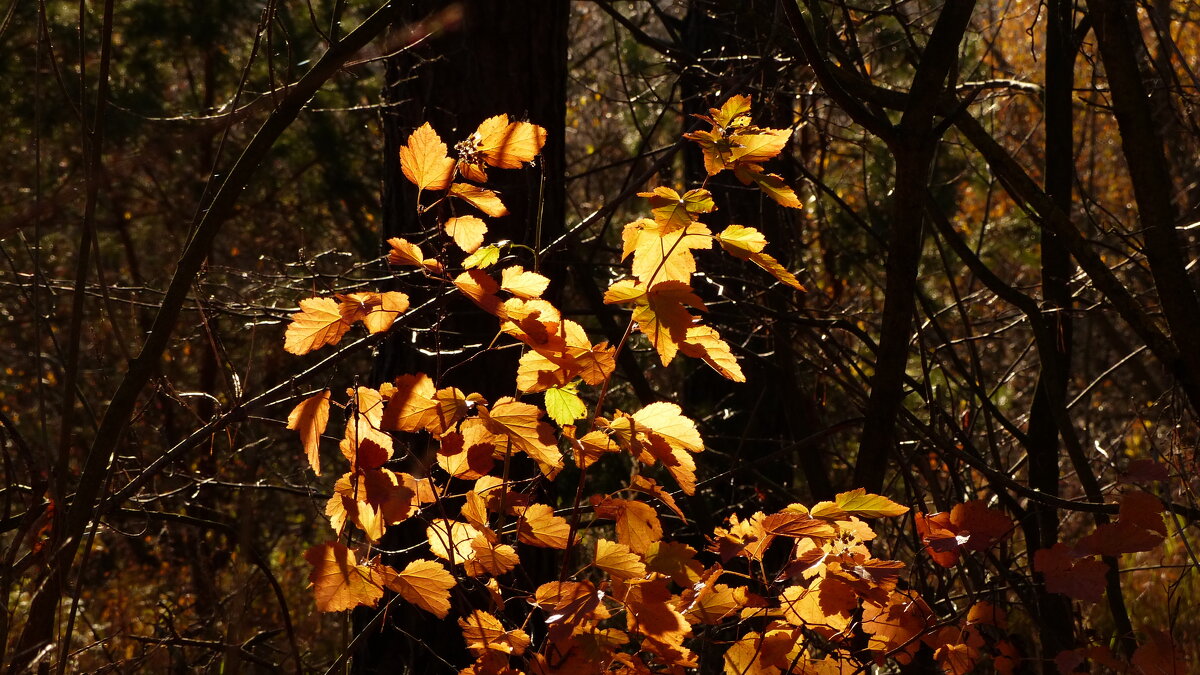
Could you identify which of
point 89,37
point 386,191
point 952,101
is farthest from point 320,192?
point 952,101

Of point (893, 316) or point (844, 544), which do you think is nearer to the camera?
point (844, 544)

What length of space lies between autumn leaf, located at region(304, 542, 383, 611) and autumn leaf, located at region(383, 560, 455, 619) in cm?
3

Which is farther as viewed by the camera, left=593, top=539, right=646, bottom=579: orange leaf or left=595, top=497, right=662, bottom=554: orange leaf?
left=595, top=497, right=662, bottom=554: orange leaf

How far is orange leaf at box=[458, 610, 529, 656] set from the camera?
135 cm

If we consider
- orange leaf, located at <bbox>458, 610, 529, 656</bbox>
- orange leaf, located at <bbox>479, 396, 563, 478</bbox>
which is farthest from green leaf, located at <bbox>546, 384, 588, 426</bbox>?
orange leaf, located at <bbox>458, 610, 529, 656</bbox>

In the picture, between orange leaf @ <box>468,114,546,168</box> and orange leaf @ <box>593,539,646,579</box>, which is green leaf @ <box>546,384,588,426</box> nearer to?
orange leaf @ <box>593,539,646,579</box>

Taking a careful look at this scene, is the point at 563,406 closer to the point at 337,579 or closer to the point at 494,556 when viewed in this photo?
the point at 494,556

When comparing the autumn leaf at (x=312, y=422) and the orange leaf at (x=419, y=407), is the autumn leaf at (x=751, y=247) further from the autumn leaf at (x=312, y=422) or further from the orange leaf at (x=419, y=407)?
the autumn leaf at (x=312, y=422)

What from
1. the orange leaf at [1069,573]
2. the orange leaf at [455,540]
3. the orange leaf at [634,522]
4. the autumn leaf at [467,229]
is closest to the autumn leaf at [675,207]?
the autumn leaf at [467,229]

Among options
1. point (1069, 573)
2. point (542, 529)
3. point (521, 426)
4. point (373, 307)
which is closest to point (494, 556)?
point (542, 529)

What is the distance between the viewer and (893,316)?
5.76ft

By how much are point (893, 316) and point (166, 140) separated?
Result: 1.25 metres

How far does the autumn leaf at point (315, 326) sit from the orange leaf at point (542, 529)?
36 cm

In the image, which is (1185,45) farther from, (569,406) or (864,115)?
(569,406)
